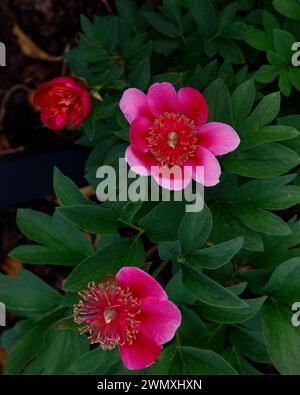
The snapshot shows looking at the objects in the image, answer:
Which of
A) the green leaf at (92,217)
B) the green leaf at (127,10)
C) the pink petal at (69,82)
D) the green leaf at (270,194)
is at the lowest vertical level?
the green leaf at (92,217)

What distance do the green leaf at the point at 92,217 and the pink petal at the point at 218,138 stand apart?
195 millimetres

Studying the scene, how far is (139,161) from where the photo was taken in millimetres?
769

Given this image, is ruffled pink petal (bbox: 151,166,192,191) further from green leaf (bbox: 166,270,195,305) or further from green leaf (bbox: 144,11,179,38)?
green leaf (bbox: 144,11,179,38)

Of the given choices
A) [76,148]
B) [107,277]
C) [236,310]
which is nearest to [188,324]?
[236,310]

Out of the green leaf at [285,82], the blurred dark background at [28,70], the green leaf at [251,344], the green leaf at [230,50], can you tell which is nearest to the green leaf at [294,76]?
the green leaf at [285,82]

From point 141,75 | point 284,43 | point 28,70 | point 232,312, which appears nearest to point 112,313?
point 232,312

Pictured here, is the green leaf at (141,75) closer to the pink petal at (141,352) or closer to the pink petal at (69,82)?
the pink petal at (69,82)

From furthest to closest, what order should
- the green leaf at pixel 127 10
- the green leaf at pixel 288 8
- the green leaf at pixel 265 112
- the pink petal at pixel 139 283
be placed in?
the green leaf at pixel 127 10 → the green leaf at pixel 288 8 → the green leaf at pixel 265 112 → the pink petal at pixel 139 283

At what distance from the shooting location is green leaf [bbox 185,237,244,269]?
0.77 meters

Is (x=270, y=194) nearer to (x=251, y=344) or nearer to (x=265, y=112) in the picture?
(x=265, y=112)

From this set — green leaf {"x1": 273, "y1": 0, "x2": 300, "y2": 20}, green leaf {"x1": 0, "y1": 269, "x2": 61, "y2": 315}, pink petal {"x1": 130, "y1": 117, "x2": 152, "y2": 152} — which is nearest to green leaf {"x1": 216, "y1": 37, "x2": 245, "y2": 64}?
green leaf {"x1": 273, "y1": 0, "x2": 300, "y2": 20}

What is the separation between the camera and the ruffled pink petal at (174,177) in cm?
74
